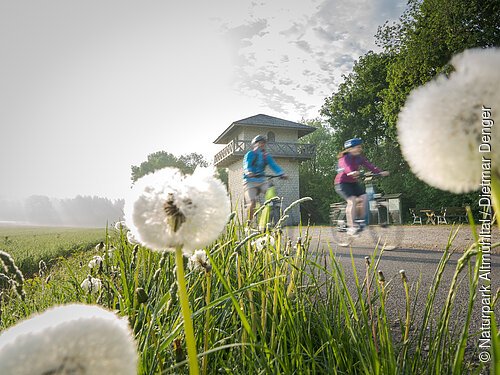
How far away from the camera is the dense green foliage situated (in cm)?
2006

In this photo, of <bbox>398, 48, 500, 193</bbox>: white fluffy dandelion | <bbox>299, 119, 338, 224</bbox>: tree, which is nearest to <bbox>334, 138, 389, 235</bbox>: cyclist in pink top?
<bbox>398, 48, 500, 193</bbox>: white fluffy dandelion

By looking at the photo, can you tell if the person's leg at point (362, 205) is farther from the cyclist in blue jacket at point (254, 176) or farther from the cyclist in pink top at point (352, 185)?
the cyclist in blue jacket at point (254, 176)

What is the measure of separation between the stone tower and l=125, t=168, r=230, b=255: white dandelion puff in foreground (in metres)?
34.0

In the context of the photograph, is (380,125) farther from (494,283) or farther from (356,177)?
(494,283)

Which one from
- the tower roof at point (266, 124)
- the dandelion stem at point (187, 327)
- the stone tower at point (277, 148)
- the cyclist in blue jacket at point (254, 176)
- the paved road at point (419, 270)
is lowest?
the paved road at point (419, 270)

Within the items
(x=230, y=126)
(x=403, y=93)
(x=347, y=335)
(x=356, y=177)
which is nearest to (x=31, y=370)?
(x=347, y=335)

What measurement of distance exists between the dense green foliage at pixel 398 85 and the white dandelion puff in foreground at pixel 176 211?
9521 mm

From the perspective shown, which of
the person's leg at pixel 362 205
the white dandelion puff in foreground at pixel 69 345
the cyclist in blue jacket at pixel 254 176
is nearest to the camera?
the white dandelion puff in foreground at pixel 69 345

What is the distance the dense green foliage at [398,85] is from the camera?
2006 centimetres

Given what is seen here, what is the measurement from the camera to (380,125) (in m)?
33.6

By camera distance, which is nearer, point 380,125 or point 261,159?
point 261,159

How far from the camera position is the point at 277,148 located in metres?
36.2

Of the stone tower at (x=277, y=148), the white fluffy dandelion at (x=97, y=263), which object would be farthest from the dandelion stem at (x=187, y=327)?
the stone tower at (x=277, y=148)

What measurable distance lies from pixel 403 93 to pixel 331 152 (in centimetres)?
3097
